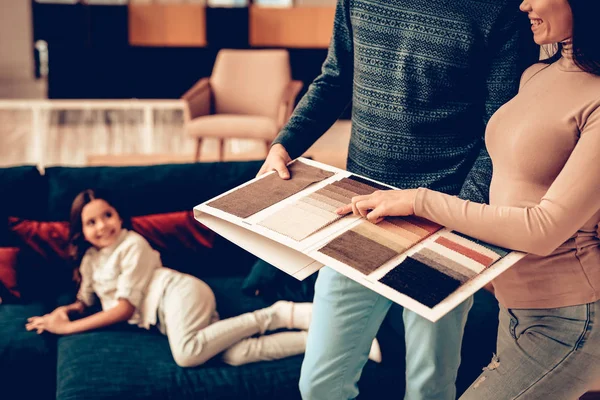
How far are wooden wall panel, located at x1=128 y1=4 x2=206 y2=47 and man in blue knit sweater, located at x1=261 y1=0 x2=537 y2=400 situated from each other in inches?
247

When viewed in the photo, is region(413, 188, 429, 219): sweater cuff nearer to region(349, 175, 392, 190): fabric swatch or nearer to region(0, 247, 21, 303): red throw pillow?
region(349, 175, 392, 190): fabric swatch

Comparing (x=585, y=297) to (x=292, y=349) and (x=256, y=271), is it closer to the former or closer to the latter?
(x=292, y=349)

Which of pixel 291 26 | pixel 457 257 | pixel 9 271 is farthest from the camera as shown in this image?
pixel 291 26

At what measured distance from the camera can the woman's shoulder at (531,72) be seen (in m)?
1.13

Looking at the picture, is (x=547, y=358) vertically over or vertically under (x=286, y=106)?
over

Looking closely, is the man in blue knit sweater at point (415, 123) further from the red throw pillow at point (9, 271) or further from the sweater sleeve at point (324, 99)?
the red throw pillow at point (9, 271)

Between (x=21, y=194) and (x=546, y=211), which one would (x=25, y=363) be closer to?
(x=21, y=194)

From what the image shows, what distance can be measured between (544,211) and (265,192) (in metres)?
0.53

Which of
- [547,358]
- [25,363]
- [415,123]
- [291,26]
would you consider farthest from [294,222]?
[291,26]

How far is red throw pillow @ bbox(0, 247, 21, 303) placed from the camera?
2.28 meters

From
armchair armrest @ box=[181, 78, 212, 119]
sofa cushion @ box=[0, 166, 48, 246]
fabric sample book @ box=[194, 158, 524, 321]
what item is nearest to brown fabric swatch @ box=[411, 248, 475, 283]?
fabric sample book @ box=[194, 158, 524, 321]

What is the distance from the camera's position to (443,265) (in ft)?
3.50

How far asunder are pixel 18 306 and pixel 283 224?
1452 millimetres

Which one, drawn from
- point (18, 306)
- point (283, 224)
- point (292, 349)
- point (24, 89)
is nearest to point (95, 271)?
point (18, 306)
